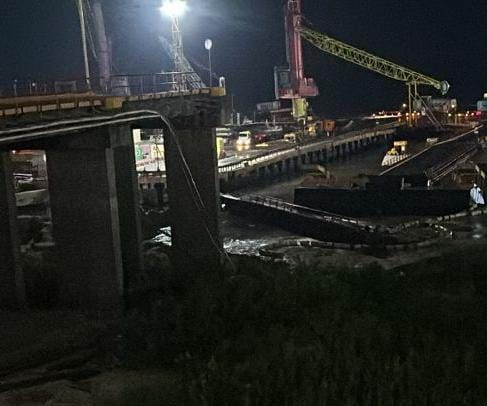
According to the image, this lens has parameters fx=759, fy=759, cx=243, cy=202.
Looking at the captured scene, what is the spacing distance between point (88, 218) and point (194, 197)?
532 cm

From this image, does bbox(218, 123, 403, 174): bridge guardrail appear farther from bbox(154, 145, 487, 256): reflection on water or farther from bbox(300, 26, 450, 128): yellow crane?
bbox(154, 145, 487, 256): reflection on water

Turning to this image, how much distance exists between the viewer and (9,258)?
16891 mm

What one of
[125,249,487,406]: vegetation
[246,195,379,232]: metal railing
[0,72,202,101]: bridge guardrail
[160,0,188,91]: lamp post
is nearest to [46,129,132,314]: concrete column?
[125,249,487,406]: vegetation

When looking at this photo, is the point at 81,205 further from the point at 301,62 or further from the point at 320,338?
the point at 301,62

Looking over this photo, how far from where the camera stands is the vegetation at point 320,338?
8.14 m

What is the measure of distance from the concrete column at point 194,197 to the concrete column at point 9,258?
5.41 m

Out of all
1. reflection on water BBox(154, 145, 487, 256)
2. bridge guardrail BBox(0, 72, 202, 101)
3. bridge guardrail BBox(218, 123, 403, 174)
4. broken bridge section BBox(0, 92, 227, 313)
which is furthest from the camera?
bridge guardrail BBox(218, 123, 403, 174)

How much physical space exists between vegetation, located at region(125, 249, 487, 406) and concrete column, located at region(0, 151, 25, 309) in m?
2.79

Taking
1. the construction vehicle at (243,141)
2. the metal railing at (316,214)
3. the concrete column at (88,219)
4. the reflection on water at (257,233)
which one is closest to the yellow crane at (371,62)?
the construction vehicle at (243,141)

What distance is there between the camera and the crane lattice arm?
7225 centimetres

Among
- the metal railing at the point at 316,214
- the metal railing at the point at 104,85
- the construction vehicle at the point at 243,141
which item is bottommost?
the metal railing at the point at 316,214

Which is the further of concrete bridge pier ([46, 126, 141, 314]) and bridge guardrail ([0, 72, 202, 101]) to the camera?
bridge guardrail ([0, 72, 202, 101])

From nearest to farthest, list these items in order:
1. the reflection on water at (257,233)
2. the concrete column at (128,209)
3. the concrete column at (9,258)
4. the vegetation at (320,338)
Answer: the vegetation at (320,338) < the concrete column at (9,258) < the concrete column at (128,209) < the reflection on water at (257,233)

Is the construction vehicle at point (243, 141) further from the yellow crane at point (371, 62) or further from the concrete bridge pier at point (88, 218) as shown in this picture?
the concrete bridge pier at point (88, 218)
